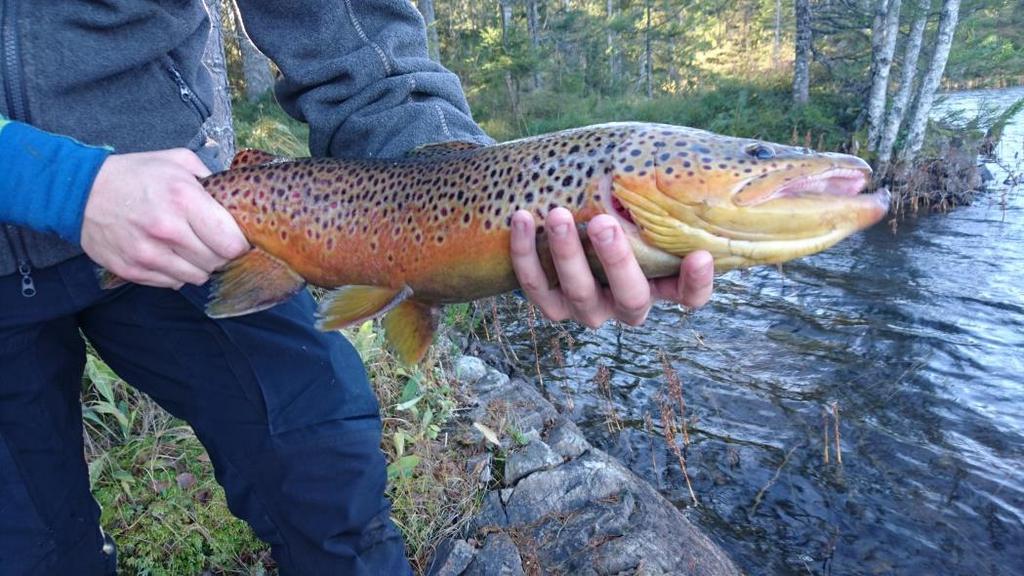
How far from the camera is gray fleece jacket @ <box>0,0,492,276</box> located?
75.1 inches

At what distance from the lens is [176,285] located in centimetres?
187

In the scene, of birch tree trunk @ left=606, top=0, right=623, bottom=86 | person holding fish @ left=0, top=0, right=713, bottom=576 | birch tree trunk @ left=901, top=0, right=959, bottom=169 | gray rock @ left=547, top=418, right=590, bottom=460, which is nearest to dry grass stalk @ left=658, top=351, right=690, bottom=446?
gray rock @ left=547, top=418, right=590, bottom=460

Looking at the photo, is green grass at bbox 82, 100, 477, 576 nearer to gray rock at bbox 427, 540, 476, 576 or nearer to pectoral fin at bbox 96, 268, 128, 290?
gray rock at bbox 427, 540, 476, 576

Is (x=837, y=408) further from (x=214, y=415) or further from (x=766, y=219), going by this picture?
(x=214, y=415)

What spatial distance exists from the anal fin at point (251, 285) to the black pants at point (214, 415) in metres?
0.11

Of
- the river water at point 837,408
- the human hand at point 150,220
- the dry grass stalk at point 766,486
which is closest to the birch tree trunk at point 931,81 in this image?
the river water at point 837,408

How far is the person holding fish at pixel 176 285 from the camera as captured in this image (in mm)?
1691

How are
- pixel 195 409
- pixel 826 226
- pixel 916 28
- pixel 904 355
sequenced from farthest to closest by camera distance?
pixel 916 28 < pixel 904 355 < pixel 195 409 < pixel 826 226

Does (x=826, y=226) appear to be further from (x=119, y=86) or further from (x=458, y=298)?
(x=119, y=86)

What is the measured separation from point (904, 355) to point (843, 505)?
3188 mm

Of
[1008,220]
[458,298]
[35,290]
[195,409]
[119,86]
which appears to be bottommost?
[1008,220]

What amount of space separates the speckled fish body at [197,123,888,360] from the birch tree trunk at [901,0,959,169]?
1575cm

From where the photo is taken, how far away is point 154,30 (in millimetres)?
2133

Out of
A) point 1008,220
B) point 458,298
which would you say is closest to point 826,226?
point 458,298
